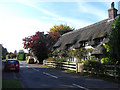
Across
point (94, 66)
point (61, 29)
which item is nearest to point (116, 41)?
point (94, 66)

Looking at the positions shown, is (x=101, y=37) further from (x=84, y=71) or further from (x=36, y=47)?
(x=36, y=47)

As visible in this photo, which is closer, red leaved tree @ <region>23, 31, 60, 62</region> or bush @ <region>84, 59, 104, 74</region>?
bush @ <region>84, 59, 104, 74</region>

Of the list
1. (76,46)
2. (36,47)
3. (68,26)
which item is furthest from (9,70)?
(68,26)

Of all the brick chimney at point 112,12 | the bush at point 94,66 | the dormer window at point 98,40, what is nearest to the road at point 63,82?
the bush at point 94,66

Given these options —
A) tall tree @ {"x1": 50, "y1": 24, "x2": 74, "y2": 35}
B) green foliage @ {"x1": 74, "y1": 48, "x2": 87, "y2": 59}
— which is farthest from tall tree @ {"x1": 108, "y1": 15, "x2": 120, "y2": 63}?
tall tree @ {"x1": 50, "y1": 24, "x2": 74, "y2": 35}

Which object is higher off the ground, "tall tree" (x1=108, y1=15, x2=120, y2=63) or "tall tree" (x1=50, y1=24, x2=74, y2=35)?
"tall tree" (x1=50, y1=24, x2=74, y2=35)

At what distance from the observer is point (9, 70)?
17266mm

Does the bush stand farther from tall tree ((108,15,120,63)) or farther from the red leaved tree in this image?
the red leaved tree

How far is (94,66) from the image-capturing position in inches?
534

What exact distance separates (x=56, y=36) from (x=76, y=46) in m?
16.1

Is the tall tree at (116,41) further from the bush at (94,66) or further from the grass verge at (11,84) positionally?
the grass verge at (11,84)

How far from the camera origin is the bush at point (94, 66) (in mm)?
13051

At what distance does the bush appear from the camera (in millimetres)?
13051

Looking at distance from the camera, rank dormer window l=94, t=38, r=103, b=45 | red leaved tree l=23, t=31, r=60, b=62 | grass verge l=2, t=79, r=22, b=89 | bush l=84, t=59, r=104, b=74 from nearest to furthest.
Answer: grass verge l=2, t=79, r=22, b=89
bush l=84, t=59, r=104, b=74
dormer window l=94, t=38, r=103, b=45
red leaved tree l=23, t=31, r=60, b=62
